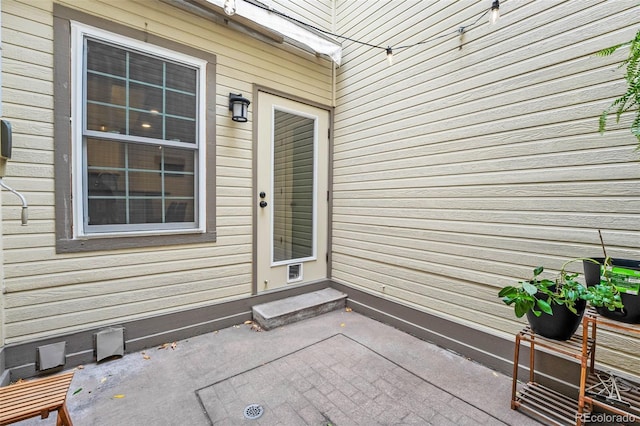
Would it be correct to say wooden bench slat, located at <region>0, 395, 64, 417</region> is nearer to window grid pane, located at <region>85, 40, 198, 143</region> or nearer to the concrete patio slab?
the concrete patio slab

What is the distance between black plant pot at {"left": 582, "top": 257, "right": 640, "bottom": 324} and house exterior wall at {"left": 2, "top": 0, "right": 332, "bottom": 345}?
284 cm

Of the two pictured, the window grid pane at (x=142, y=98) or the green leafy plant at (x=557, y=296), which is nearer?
the green leafy plant at (x=557, y=296)

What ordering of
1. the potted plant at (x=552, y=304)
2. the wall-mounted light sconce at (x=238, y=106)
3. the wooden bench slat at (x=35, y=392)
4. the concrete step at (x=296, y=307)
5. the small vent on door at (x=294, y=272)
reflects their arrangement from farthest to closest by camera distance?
the small vent on door at (x=294, y=272)
the concrete step at (x=296, y=307)
the wall-mounted light sconce at (x=238, y=106)
the potted plant at (x=552, y=304)
the wooden bench slat at (x=35, y=392)

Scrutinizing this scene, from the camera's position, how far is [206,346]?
2.65m

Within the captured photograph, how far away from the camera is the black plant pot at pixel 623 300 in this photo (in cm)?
142

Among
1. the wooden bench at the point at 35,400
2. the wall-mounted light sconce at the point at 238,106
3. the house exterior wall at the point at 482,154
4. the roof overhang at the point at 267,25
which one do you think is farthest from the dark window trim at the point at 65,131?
the house exterior wall at the point at 482,154

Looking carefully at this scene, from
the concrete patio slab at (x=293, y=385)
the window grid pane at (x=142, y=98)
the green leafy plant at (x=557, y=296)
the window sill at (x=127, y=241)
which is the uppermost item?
the window grid pane at (x=142, y=98)

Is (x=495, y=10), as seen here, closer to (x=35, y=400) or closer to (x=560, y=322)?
(x=560, y=322)

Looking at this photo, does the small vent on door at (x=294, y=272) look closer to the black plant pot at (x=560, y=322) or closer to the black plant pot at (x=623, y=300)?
the black plant pot at (x=560, y=322)

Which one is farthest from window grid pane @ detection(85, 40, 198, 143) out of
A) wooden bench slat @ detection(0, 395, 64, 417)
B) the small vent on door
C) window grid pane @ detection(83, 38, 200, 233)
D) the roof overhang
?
wooden bench slat @ detection(0, 395, 64, 417)

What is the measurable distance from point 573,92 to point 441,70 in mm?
1074

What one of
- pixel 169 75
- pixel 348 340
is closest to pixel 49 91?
pixel 169 75

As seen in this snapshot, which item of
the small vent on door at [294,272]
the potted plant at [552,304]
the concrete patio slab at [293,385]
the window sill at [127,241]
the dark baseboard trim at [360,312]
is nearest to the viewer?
the potted plant at [552,304]

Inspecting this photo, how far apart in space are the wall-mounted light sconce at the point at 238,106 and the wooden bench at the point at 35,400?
242 centimetres
